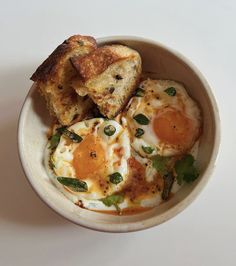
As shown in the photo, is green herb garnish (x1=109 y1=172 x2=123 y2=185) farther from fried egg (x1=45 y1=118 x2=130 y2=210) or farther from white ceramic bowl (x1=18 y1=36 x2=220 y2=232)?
white ceramic bowl (x1=18 y1=36 x2=220 y2=232)

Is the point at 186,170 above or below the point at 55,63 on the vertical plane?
below

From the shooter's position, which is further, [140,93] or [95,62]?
[140,93]

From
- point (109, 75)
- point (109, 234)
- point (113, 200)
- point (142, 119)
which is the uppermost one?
point (109, 75)

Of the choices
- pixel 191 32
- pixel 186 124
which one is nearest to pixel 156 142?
pixel 186 124

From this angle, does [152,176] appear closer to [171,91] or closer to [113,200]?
[113,200]

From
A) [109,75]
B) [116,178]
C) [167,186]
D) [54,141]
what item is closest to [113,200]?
[116,178]
